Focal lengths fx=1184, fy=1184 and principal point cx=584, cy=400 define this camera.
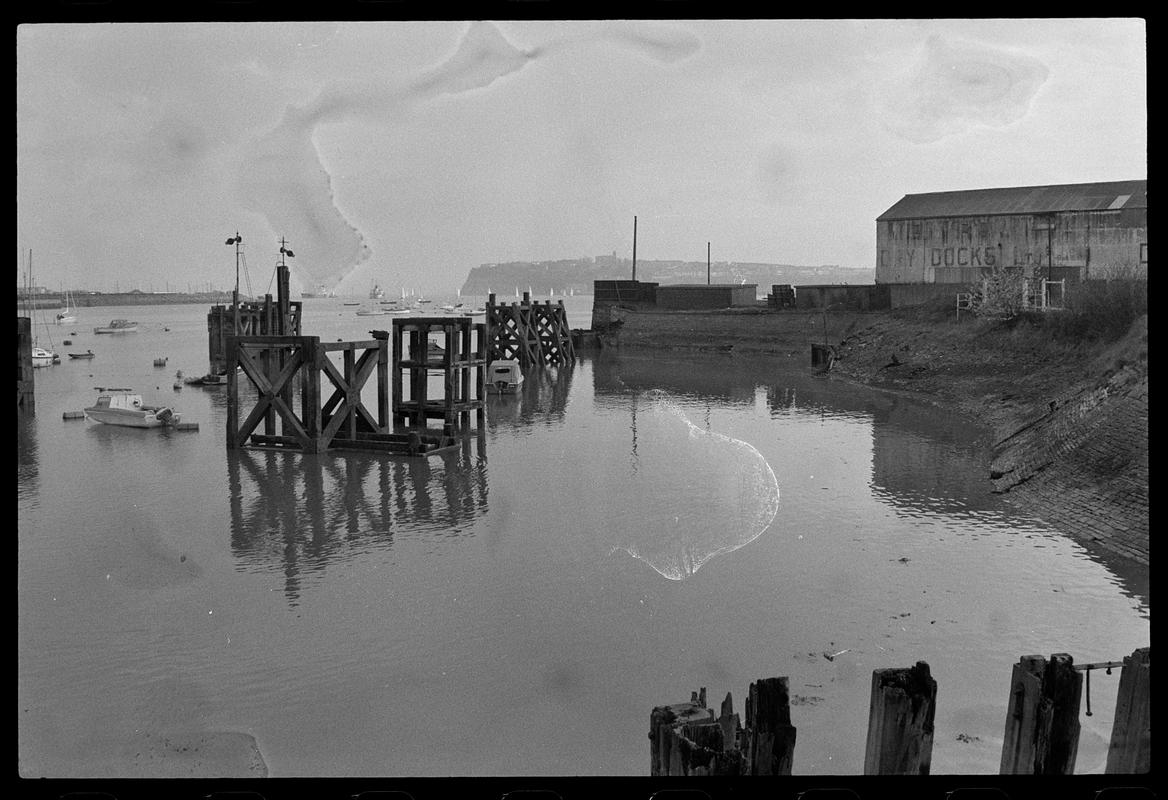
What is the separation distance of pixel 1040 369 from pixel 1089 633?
24738 mm

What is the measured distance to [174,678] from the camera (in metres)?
12.7

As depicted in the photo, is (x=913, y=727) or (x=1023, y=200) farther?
(x=1023, y=200)

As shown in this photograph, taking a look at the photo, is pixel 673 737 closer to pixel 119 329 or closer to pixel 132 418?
pixel 132 418

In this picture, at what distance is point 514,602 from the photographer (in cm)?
1539

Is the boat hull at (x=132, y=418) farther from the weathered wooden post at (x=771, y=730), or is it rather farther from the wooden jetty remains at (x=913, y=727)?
the weathered wooden post at (x=771, y=730)

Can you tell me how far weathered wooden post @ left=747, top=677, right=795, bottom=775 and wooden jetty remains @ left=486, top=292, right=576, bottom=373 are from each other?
41.8 metres

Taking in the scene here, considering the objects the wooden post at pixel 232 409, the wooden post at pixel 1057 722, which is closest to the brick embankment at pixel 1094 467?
the wooden post at pixel 1057 722

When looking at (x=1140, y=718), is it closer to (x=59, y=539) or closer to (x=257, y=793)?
(x=257, y=793)

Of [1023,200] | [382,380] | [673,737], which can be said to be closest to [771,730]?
[673,737]

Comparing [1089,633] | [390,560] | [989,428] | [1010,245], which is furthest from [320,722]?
[1010,245]

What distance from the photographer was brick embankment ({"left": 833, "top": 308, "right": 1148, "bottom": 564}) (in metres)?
19.2

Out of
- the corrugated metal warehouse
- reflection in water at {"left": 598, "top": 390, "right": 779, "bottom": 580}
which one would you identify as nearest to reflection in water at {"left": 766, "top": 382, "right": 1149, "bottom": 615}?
reflection in water at {"left": 598, "top": 390, "right": 779, "bottom": 580}

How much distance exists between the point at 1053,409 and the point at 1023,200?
3781 cm

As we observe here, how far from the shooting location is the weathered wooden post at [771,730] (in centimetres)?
824
